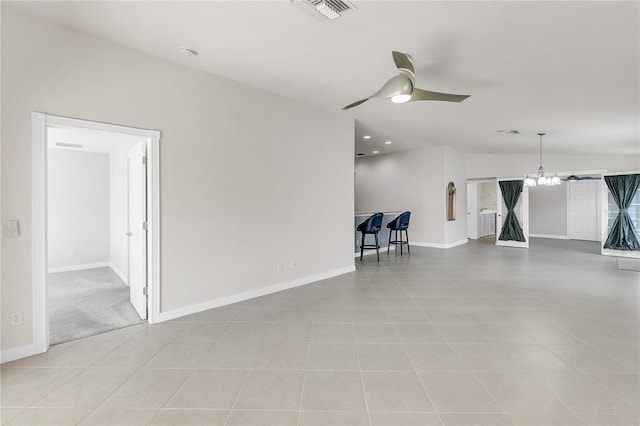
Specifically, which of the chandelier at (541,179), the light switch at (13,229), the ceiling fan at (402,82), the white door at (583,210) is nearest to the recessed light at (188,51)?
the ceiling fan at (402,82)

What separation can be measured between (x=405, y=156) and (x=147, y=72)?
7.51 m

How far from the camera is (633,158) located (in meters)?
7.76

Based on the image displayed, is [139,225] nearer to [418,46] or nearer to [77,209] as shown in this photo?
[418,46]

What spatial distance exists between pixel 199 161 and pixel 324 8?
7.21ft

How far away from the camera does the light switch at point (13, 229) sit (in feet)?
8.34

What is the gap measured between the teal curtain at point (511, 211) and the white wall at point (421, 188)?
43.2 inches

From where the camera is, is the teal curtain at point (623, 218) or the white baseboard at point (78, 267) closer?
the white baseboard at point (78, 267)

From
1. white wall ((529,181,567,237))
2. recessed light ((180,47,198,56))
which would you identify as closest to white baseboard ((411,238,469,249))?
white wall ((529,181,567,237))

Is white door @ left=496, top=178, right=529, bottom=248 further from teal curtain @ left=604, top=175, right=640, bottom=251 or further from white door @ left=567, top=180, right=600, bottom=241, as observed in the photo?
white door @ left=567, top=180, right=600, bottom=241

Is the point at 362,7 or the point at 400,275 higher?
the point at 362,7

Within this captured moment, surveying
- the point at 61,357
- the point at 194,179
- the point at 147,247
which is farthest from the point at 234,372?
the point at 194,179

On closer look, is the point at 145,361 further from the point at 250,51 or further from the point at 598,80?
the point at 598,80

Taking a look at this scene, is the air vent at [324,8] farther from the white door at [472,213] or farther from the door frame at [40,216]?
the white door at [472,213]

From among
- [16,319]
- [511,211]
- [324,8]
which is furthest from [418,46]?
[511,211]
